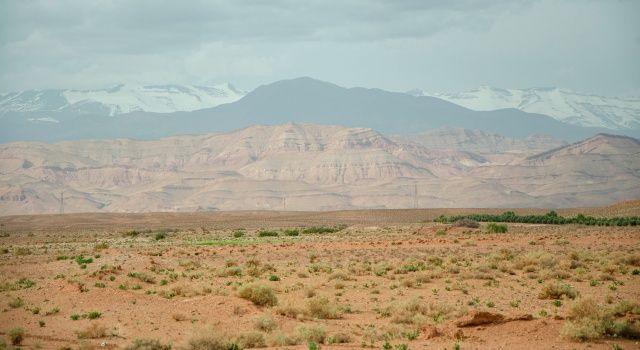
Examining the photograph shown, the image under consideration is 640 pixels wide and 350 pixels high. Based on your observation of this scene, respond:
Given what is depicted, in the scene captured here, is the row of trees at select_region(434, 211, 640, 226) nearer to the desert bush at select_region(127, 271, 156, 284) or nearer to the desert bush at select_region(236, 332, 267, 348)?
the desert bush at select_region(127, 271, 156, 284)

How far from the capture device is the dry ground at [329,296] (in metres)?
20.0

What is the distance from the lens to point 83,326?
22.5 meters

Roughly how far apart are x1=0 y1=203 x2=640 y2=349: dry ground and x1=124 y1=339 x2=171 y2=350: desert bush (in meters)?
0.69

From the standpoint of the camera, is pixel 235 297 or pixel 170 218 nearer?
pixel 235 297

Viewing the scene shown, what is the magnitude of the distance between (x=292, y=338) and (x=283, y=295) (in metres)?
8.32

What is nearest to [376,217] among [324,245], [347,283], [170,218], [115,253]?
[170,218]

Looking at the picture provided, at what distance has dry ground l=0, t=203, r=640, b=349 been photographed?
20.0m

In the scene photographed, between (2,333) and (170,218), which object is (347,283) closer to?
(2,333)

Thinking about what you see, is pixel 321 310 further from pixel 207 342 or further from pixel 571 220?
pixel 571 220

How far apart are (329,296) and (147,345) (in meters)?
10.6

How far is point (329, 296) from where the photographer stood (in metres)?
28.2

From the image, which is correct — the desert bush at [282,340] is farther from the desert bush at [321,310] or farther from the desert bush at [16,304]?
the desert bush at [16,304]

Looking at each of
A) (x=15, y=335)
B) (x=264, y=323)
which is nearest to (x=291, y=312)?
(x=264, y=323)

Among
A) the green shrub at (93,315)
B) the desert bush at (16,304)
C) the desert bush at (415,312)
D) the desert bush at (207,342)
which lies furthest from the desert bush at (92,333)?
the desert bush at (415,312)
